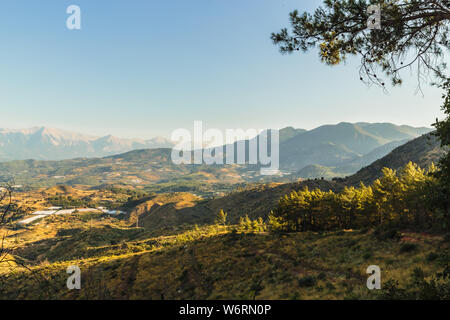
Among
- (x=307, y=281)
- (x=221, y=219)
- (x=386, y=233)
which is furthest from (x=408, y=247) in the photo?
(x=221, y=219)

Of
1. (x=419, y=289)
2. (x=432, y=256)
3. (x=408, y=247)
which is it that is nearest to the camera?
(x=419, y=289)

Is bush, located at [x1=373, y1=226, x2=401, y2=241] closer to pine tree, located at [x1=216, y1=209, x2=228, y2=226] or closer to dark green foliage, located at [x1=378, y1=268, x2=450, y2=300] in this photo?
dark green foliage, located at [x1=378, y1=268, x2=450, y2=300]

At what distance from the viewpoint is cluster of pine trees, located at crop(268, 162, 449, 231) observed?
113ft

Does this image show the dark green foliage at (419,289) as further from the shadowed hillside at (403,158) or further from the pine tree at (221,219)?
the shadowed hillside at (403,158)

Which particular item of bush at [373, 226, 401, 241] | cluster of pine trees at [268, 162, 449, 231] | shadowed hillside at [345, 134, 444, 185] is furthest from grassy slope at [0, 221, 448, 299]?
shadowed hillside at [345, 134, 444, 185]

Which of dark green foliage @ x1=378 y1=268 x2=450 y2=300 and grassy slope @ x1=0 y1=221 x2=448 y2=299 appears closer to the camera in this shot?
dark green foliage @ x1=378 y1=268 x2=450 y2=300

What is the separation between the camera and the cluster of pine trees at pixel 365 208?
3444 cm

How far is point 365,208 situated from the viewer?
1700 inches

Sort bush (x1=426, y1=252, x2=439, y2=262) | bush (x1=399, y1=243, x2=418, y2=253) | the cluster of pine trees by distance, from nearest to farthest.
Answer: bush (x1=426, y1=252, x2=439, y2=262) → bush (x1=399, y1=243, x2=418, y2=253) → the cluster of pine trees

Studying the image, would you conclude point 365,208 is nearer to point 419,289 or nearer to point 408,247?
point 408,247

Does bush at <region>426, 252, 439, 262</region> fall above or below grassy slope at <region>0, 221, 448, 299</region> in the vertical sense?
above

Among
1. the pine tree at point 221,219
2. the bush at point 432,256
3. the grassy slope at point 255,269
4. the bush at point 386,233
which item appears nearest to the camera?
the grassy slope at point 255,269

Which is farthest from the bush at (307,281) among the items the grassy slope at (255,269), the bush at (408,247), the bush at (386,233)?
the bush at (386,233)
